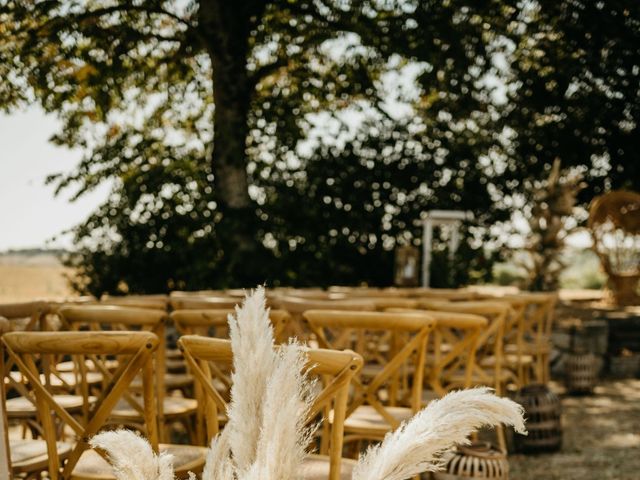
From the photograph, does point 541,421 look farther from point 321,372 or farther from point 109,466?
point 321,372

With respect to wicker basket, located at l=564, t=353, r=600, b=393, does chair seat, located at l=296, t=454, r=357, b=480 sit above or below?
above

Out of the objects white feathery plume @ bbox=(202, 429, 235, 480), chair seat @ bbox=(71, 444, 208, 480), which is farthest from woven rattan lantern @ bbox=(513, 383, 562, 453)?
white feathery plume @ bbox=(202, 429, 235, 480)

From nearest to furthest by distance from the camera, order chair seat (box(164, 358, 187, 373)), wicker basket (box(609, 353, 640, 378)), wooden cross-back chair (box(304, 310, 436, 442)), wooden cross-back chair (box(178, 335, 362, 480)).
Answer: wooden cross-back chair (box(178, 335, 362, 480))
wooden cross-back chair (box(304, 310, 436, 442))
chair seat (box(164, 358, 187, 373))
wicker basket (box(609, 353, 640, 378))

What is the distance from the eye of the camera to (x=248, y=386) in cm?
81

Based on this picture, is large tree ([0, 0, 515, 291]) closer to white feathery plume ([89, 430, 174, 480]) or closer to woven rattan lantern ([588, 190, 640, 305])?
woven rattan lantern ([588, 190, 640, 305])

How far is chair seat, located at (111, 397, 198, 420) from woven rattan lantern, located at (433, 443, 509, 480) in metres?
1.25

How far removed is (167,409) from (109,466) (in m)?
1.15

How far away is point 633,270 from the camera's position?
12.4 m

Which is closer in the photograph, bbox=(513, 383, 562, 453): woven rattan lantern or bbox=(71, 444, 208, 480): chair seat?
bbox=(71, 444, 208, 480): chair seat

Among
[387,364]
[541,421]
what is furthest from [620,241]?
[387,364]

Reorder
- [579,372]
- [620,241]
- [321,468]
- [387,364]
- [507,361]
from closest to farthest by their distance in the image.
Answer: [321,468], [387,364], [507,361], [579,372], [620,241]

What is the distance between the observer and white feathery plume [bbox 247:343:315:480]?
0.72m

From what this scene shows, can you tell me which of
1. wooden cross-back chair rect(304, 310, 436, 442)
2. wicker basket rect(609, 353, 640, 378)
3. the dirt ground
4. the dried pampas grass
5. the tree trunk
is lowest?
the dirt ground

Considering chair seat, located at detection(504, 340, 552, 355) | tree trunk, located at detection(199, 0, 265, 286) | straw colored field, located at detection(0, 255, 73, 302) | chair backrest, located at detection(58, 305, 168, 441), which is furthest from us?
straw colored field, located at detection(0, 255, 73, 302)
